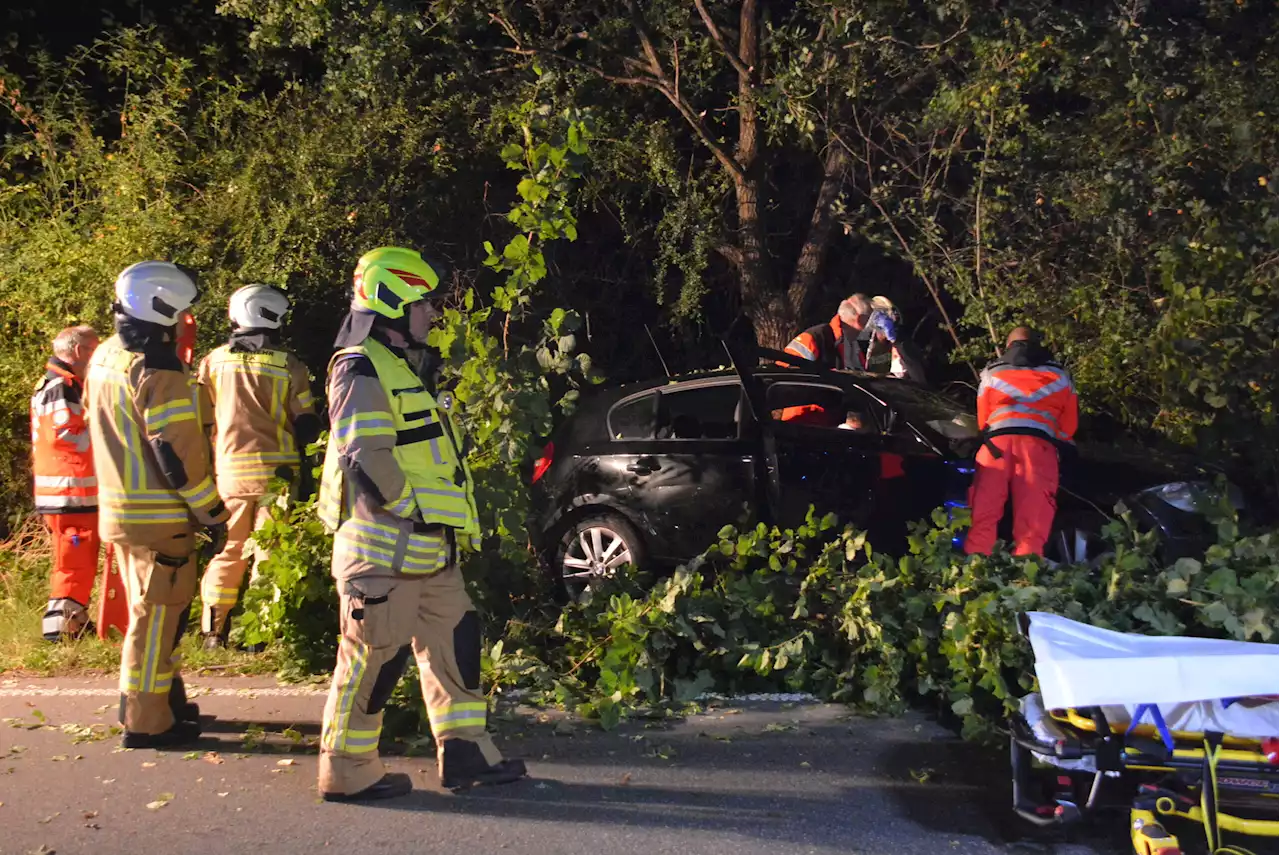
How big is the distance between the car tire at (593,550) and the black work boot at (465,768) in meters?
2.90

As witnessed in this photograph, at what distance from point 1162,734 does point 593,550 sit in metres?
4.42

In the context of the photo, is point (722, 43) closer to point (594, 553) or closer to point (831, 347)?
point (831, 347)

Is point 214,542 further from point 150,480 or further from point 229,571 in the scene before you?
point 150,480

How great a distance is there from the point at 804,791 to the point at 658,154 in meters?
6.87

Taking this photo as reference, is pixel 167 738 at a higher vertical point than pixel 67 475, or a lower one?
lower

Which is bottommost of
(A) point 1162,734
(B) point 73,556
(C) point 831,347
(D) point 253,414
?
(A) point 1162,734

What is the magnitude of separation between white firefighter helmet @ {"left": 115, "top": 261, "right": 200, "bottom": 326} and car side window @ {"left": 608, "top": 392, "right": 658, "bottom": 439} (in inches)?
129

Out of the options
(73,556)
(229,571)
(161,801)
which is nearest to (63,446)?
(73,556)

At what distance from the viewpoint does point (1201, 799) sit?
13.8 feet

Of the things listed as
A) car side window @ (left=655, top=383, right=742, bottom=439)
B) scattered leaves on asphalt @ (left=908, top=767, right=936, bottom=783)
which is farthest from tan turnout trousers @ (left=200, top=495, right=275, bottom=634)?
scattered leaves on asphalt @ (left=908, top=767, right=936, bottom=783)

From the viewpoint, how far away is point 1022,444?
7.48 meters

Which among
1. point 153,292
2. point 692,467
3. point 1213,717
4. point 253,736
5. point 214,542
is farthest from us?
point 214,542

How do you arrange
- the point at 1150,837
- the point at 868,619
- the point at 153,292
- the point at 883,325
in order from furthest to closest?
1. the point at 883,325
2. the point at 868,619
3. the point at 153,292
4. the point at 1150,837

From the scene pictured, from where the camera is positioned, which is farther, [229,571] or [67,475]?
[67,475]
